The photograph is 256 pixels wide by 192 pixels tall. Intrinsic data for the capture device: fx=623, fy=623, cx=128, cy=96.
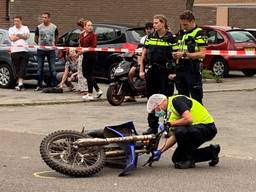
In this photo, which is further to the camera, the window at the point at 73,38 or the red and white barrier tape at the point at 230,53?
the red and white barrier tape at the point at 230,53

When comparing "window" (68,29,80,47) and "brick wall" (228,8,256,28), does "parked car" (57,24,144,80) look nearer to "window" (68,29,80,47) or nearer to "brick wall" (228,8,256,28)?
"window" (68,29,80,47)

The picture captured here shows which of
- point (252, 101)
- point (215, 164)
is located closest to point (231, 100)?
point (252, 101)

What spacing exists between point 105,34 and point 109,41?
0.31 m

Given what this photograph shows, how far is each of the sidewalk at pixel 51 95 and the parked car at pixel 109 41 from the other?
46cm

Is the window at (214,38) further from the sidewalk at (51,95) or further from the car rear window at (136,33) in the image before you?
the car rear window at (136,33)

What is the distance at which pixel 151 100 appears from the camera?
705 cm

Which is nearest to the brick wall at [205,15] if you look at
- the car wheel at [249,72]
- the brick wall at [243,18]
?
the brick wall at [243,18]

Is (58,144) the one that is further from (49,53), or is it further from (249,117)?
(49,53)

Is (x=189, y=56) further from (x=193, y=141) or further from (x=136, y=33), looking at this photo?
(x=136, y=33)

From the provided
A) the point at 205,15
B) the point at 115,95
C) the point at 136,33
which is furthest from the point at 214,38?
the point at 205,15

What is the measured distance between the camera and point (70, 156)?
22.2 ft

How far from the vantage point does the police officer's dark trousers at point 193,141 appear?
7.09 m

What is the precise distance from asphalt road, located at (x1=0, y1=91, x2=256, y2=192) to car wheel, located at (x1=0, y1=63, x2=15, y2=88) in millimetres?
2977

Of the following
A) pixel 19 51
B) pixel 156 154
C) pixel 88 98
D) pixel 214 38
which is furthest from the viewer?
pixel 214 38
